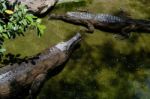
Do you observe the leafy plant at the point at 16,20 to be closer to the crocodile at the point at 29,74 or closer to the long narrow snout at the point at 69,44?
the crocodile at the point at 29,74

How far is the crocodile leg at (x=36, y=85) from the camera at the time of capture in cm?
523

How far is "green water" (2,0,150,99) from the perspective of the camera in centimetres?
547

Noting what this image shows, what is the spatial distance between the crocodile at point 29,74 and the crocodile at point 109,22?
3.47ft

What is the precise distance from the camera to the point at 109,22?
6.73 metres

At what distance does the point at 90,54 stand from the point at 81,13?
111 cm

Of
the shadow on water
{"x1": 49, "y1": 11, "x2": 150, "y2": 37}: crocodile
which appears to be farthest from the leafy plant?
{"x1": 49, "y1": 11, "x2": 150, "y2": 37}: crocodile

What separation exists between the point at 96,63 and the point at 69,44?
57 centimetres

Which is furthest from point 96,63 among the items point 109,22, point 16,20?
point 16,20

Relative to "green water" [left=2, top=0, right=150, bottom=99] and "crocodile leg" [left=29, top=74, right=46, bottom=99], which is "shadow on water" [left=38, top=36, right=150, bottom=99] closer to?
"green water" [left=2, top=0, right=150, bottom=99]

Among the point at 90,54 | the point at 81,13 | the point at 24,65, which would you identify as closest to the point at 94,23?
the point at 81,13

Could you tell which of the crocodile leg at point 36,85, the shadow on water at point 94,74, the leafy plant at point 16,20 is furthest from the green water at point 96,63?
the leafy plant at point 16,20

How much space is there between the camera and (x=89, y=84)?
220 inches

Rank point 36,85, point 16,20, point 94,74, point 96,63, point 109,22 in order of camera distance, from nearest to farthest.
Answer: point 16,20
point 36,85
point 94,74
point 96,63
point 109,22

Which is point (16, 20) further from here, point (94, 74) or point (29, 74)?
point (94, 74)
